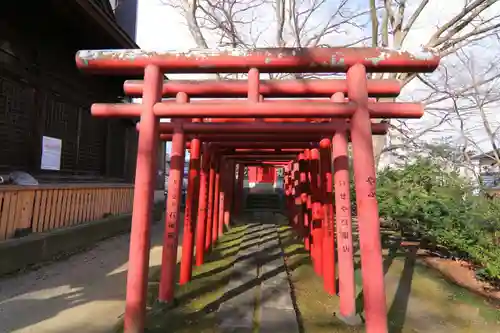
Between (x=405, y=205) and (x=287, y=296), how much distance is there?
15.6ft

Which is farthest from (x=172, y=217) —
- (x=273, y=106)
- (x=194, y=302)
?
(x=273, y=106)

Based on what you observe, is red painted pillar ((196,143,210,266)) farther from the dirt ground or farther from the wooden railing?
the wooden railing

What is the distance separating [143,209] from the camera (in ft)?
10.4

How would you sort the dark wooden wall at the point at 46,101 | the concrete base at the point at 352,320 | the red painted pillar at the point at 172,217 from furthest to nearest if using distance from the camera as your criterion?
1. the dark wooden wall at the point at 46,101
2. the red painted pillar at the point at 172,217
3. the concrete base at the point at 352,320

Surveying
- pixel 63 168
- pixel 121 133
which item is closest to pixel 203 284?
pixel 63 168

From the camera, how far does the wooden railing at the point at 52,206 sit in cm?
528

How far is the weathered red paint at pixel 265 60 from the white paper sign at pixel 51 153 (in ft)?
14.5

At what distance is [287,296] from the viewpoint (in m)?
4.52

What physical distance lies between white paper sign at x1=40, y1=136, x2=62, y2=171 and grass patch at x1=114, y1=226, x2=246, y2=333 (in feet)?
10.3

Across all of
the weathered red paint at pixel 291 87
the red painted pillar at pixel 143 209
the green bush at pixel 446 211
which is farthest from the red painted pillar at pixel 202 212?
the green bush at pixel 446 211

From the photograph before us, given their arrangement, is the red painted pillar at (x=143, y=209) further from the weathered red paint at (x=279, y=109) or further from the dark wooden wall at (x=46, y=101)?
the dark wooden wall at (x=46, y=101)

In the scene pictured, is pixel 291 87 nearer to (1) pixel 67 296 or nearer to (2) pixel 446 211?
(1) pixel 67 296

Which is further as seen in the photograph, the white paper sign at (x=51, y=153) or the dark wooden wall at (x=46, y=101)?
the white paper sign at (x=51, y=153)

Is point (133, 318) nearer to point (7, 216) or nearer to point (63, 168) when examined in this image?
point (7, 216)
